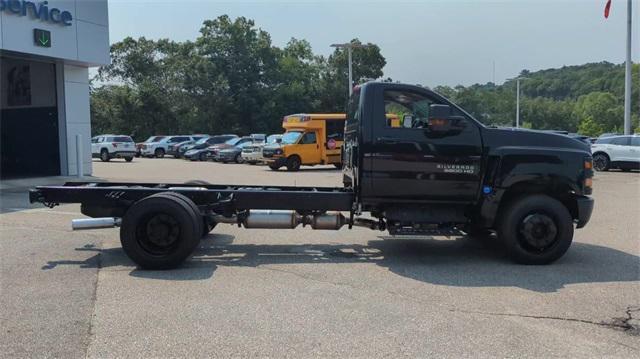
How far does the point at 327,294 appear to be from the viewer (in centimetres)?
596

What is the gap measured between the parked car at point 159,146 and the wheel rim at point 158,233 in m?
35.9

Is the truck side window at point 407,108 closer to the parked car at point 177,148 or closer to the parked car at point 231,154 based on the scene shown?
the parked car at point 231,154

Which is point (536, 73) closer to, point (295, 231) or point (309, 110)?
point (309, 110)

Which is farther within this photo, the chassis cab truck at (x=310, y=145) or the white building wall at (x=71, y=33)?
the chassis cab truck at (x=310, y=145)

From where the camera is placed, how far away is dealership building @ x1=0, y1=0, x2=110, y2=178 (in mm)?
19219

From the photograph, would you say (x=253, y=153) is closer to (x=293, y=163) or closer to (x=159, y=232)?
(x=293, y=163)

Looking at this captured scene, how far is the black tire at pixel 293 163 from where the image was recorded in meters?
25.3

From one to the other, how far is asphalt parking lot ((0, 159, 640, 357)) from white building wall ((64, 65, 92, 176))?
40.8ft

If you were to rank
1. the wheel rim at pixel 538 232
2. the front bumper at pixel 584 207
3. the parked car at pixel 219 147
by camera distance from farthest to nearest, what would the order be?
1. the parked car at pixel 219 147
2. the front bumper at pixel 584 207
3. the wheel rim at pixel 538 232

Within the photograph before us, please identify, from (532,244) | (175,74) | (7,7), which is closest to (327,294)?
(532,244)

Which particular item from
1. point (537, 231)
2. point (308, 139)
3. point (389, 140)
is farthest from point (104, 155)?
point (537, 231)

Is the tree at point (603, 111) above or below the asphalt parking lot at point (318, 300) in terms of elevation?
above

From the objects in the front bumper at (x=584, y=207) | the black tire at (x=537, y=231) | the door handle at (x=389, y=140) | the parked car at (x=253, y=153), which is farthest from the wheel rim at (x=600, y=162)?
the door handle at (x=389, y=140)

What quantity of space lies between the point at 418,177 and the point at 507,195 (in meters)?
1.26
